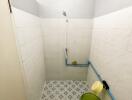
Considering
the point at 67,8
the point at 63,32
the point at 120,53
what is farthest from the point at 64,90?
the point at 67,8

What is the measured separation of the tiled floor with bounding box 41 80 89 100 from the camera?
6.62 ft

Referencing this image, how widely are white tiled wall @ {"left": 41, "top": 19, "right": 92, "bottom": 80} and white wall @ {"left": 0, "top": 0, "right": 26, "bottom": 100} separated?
4.04 ft

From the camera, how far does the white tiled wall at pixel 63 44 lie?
2.06 m

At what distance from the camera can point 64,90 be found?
7.19 feet

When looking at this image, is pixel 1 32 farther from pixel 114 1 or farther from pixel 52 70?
pixel 52 70

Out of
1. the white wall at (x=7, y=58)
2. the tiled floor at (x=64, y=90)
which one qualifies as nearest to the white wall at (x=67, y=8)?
the white wall at (x=7, y=58)

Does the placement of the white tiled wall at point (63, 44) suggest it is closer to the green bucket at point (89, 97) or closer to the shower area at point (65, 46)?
the shower area at point (65, 46)

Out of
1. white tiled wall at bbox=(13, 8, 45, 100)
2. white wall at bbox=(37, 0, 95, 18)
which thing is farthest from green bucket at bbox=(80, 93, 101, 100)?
white wall at bbox=(37, 0, 95, 18)

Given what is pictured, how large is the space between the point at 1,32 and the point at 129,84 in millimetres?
1187

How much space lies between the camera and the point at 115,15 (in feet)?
3.63

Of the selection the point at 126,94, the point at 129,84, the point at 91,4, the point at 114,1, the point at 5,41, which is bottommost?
the point at 126,94

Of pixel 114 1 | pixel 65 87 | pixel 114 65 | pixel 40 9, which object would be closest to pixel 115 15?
pixel 114 1

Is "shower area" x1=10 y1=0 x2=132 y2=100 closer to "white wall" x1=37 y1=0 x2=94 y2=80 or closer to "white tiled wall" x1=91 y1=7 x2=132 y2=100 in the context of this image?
"white wall" x1=37 y1=0 x2=94 y2=80

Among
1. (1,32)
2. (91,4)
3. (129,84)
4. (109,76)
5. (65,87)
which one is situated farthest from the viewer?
(65,87)
